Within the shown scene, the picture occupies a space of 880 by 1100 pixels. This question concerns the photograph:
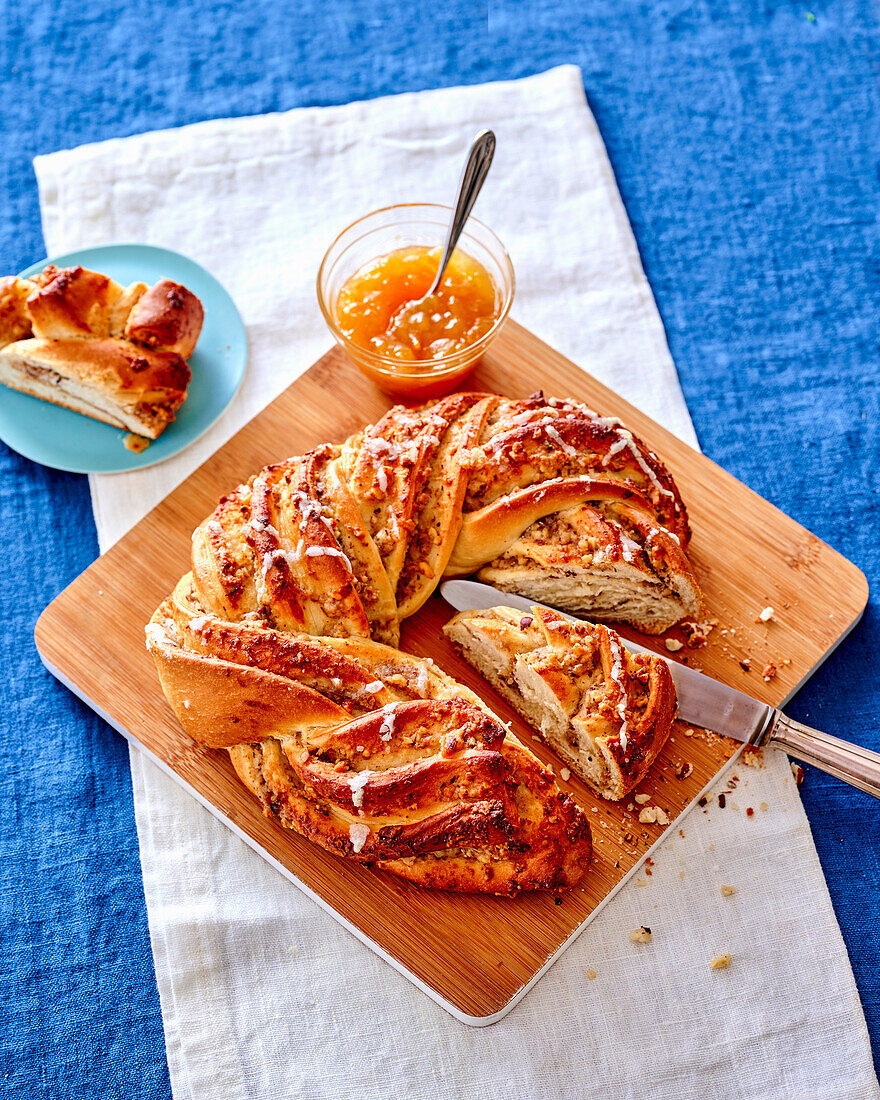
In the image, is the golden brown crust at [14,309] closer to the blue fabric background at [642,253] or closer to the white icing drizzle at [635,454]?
the blue fabric background at [642,253]

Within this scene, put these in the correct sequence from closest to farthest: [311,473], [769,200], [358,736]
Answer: [358,736] < [311,473] < [769,200]

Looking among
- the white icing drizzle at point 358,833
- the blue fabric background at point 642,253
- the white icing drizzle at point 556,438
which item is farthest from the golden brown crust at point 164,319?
the white icing drizzle at point 358,833

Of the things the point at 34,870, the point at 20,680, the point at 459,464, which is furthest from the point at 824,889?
the point at 20,680

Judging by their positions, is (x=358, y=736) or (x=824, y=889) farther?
(x=824, y=889)

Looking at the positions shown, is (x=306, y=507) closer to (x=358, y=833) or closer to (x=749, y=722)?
(x=358, y=833)

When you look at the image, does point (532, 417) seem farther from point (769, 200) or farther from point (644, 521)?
point (769, 200)

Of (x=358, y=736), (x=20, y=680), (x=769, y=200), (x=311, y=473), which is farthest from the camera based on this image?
(x=769, y=200)

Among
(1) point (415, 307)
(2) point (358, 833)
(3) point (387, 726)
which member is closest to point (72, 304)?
(1) point (415, 307)

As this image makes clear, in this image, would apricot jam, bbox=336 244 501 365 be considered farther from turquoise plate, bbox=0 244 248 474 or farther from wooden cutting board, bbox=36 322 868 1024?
turquoise plate, bbox=0 244 248 474

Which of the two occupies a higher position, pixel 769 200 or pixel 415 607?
pixel 769 200
